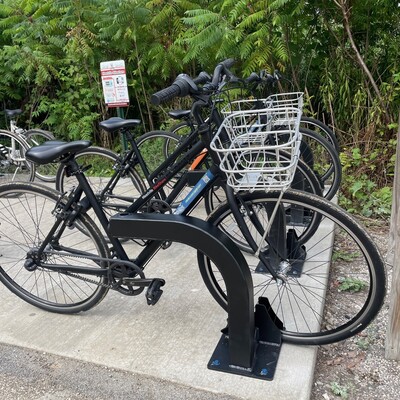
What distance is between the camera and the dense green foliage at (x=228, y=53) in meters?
5.08

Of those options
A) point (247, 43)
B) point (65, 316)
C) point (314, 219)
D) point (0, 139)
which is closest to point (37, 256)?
point (65, 316)

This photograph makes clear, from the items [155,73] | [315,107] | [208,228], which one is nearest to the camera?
[208,228]

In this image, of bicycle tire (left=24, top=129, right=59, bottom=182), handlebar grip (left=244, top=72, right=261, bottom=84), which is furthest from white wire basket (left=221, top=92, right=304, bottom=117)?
bicycle tire (left=24, top=129, right=59, bottom=182)

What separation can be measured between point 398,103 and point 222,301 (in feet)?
12.9

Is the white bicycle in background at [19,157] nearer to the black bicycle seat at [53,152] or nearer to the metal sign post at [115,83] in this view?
the metal sign post at [115,83]

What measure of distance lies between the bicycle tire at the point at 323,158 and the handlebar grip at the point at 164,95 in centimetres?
210

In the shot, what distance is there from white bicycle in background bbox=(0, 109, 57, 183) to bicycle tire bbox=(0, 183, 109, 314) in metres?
2.01

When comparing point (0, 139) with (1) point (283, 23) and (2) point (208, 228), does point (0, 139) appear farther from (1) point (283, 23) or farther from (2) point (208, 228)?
(2) point (208, 228)

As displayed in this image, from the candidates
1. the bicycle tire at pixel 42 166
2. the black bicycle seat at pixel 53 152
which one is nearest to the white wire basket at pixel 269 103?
the black bicycle seat at pixel 53 152

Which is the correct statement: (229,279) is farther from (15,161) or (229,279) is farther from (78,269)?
(15,161)

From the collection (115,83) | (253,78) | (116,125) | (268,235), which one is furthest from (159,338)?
(115,83)

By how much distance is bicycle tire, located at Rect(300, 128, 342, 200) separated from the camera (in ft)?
12.9

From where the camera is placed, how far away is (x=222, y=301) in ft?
8.02

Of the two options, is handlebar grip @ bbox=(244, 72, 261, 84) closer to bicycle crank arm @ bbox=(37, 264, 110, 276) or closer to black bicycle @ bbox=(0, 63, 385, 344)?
black bicycle @ bbox=(0, 63, 385, 344)
